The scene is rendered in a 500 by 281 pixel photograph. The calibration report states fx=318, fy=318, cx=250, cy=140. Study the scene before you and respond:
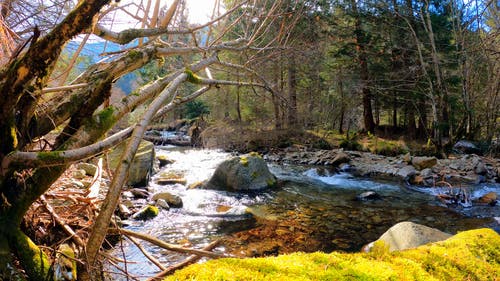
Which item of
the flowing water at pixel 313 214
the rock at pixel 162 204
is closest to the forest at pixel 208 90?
the flowing water at pixel 313 214

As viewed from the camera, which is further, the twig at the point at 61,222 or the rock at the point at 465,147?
the rock at the point at 465,147

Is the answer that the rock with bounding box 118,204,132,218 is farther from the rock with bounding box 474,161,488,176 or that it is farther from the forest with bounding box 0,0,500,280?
the rock with bounding box 474,161,488,176

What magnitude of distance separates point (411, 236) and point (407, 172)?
7984mm

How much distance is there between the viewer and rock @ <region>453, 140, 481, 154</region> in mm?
14860

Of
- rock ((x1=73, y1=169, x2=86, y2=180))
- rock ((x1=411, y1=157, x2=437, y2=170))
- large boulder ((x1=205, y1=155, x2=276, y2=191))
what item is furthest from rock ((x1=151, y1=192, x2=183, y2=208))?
rock ((x1=411, y1=157, x2=437, y2=170))

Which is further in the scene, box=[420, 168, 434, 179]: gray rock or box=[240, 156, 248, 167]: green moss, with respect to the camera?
box=[420, 168, 434, 179]: gray rock

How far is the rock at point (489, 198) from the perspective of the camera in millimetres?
8047

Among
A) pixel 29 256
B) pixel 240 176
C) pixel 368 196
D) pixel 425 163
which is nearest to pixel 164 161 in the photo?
pixel 240 176

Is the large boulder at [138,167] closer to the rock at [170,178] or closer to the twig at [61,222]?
the rock at [170,178]

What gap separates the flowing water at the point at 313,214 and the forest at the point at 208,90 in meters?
0.75

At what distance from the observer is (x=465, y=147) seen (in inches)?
593

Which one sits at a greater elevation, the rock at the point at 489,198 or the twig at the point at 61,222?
the twig at the point at 61,222

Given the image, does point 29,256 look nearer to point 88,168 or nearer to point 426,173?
point 88,168

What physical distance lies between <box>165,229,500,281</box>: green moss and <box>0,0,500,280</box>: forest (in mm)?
85
